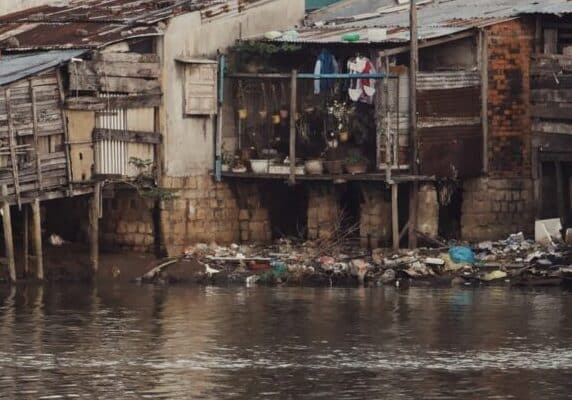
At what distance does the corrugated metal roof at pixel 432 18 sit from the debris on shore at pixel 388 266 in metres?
3.37

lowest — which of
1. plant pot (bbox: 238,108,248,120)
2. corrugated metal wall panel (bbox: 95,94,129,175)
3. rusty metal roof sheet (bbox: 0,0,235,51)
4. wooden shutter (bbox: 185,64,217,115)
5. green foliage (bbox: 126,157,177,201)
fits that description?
green foliage (bbox: 126,157,177,201)

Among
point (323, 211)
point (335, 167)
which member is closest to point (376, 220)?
point (323, 211)

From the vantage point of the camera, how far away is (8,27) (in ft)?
116

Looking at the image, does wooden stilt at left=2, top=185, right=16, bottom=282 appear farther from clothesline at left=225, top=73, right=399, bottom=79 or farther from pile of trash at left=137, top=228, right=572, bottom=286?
clothesline at left=225, top=73, right=399, bottom=79

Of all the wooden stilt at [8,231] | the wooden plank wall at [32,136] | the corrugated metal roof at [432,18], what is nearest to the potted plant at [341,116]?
the corrugated metal roof at [432,18]

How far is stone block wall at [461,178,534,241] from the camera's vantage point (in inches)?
1332

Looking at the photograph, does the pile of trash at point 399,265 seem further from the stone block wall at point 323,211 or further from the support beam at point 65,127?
the support beam at point 65,127

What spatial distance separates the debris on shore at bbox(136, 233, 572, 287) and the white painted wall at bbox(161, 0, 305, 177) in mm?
1477

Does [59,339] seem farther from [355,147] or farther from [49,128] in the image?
[355,147]

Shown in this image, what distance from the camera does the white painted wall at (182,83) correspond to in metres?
33.4

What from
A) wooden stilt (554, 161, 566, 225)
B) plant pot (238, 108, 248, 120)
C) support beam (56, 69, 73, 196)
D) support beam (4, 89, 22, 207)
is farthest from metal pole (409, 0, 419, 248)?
support beam (4, 89, 22, 207)

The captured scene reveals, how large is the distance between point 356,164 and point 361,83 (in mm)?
1279

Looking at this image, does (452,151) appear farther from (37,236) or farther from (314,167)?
(37,236)

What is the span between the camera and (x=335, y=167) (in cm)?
3350
